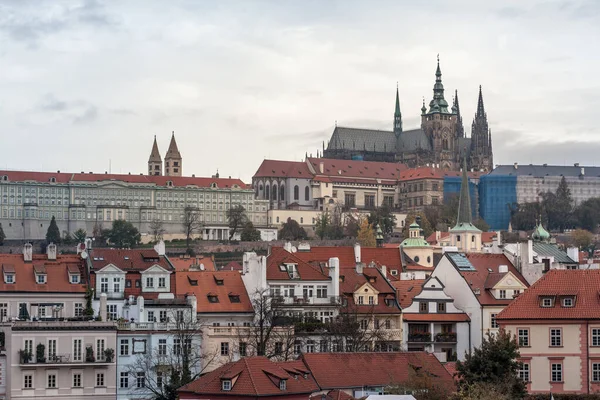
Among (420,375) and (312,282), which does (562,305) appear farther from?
(312,282)

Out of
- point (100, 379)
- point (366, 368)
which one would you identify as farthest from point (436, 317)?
point (100, 379)

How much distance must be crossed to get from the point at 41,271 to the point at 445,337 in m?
20.3

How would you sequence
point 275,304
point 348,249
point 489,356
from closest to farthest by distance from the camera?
point 489,356, point 275,304, point 348,249

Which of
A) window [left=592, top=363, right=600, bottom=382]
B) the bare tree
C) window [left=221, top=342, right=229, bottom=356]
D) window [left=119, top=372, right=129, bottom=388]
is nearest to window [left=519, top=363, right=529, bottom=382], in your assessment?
window [left=592, top=363, right=600, bottom=382]

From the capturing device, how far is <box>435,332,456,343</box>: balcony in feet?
254

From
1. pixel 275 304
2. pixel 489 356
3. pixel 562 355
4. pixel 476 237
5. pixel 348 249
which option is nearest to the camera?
pixel 489 356

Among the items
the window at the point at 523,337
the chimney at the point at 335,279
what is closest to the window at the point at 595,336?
the window at the point at 523,337

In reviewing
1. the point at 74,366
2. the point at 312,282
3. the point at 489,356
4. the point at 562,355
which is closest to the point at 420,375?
the point at 489,356

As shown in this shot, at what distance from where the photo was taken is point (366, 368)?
59594mm

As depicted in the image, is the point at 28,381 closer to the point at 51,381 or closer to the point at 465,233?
the point at 51,381

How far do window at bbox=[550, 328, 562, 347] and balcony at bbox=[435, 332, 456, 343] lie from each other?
14439 mm

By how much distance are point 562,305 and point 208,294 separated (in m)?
17.8

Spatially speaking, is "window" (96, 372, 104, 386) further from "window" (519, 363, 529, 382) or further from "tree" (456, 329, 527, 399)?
"window" (519, 363, 529, 382)

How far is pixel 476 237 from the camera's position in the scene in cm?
15662
